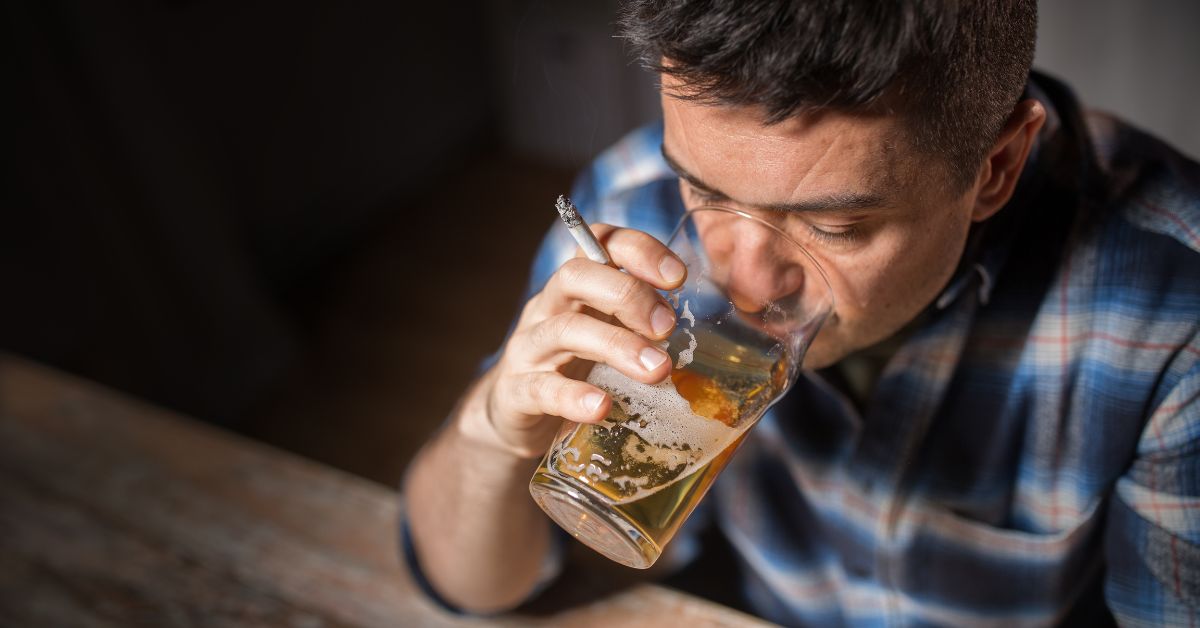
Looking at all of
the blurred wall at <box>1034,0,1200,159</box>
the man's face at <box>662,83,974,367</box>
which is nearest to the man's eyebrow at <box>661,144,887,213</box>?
the man's face at <box>662,83,974,367</box>

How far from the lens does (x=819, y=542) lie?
4.32 ft

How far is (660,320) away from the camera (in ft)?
2.65

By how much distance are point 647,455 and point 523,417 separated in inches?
9.0

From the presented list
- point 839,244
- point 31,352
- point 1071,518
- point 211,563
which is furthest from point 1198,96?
point 31,352

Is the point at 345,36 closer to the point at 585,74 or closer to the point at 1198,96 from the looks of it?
the point at 585,74

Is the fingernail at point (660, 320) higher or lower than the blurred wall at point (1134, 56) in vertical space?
higher

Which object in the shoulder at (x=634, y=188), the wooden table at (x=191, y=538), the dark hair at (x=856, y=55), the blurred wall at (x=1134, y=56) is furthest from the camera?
the blurred wall at (x=1134, y=56)

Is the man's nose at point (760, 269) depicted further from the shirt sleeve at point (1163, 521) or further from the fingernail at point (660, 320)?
the shirt sleeve at point (1163, 521)

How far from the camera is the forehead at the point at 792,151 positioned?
812 mm

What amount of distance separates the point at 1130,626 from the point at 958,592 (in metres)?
0.20

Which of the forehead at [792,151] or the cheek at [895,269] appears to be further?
the cheek at [895,269]

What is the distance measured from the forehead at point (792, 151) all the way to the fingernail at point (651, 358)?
0.19 m

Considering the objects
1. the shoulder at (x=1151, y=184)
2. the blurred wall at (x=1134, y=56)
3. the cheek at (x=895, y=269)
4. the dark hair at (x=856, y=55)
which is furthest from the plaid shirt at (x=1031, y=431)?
the blurred wall at (x=1134, y=56)

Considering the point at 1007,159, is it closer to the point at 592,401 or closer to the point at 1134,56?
the point at 592,401
